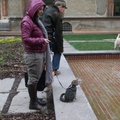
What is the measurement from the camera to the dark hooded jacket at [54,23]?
18.1 ft

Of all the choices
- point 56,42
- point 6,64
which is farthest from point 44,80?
point 6,64

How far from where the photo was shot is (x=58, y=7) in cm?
555

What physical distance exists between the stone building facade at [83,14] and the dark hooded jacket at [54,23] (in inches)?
604

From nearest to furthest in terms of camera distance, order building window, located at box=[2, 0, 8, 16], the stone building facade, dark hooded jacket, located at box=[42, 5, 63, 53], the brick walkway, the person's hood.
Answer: the person's hood, the brick walkway, dark hooded jacket, located at box=[42, 5, 63, 53], the stone building facade, building window, located at box=[2, 0, 8, 16]

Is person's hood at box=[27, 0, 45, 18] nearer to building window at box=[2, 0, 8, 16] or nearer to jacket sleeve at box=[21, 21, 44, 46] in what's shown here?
jacket sleeve at box=[21, 21, 44, 46]

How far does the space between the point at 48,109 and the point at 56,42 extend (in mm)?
1765

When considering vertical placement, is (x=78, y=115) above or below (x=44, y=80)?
below

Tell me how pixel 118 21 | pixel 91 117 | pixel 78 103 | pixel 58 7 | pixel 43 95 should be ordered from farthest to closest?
pixel 118 21 < pixel 58 7 < pixel 43 95 < pixel 78 103 < pixel 91 117

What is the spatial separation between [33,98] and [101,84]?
2.30 metres

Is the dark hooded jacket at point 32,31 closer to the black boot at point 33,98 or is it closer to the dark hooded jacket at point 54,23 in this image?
the black boot at point 33,98

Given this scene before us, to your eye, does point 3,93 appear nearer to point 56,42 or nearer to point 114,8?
point 56,42

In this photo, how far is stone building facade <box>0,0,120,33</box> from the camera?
2091 centimetres

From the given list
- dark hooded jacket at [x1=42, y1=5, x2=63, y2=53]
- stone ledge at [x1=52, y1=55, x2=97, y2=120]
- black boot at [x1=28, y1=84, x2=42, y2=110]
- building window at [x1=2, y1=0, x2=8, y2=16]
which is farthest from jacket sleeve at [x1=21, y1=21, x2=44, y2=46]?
building window at [x1=2, y1=0, x2=8, y2=16]

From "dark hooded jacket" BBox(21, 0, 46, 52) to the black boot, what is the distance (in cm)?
53
